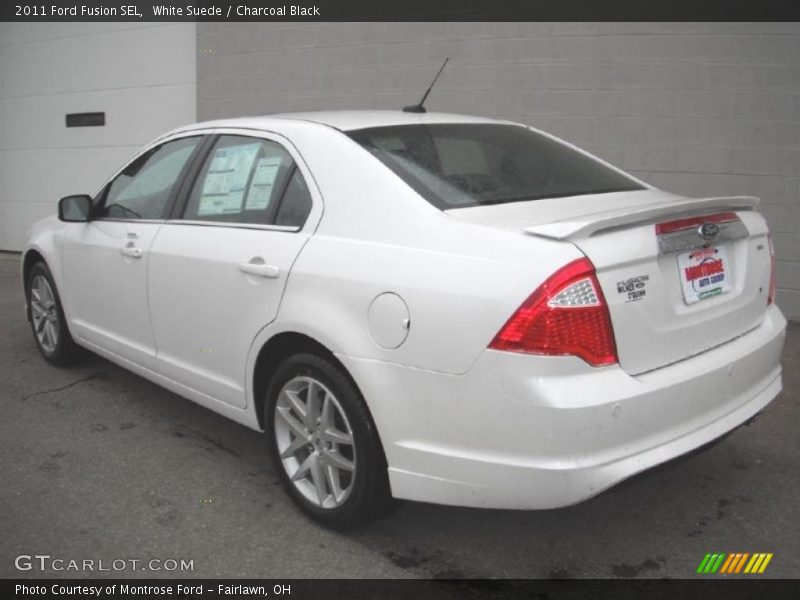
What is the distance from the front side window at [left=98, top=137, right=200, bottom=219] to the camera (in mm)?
3861

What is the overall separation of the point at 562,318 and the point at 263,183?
156 centimetres

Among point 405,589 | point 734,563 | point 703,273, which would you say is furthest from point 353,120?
point 734,563

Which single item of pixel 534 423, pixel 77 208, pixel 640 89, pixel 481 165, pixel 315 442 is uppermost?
pixel 640 89

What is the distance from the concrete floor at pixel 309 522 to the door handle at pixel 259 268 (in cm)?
93

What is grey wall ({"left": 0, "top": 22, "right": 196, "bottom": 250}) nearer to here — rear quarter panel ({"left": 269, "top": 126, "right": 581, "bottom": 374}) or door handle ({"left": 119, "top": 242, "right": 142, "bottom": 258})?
door handle ({"left": 119, "top": 242, "right": 142, "bottom": 258})

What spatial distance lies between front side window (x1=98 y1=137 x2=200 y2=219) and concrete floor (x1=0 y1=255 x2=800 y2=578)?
112 centimetres

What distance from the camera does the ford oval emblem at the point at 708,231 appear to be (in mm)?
2641

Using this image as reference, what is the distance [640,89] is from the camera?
6.38 m

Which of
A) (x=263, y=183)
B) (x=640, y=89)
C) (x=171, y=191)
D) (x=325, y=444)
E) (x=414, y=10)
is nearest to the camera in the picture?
(x=325, y=444)

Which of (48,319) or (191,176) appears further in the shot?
(48,319)

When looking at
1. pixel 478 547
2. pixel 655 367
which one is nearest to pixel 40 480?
pixel 478 547

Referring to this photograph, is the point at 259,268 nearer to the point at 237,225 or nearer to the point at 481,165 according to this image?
the point at 237,225

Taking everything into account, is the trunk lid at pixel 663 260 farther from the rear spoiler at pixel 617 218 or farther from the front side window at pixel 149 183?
the front side window at pixel 149 183

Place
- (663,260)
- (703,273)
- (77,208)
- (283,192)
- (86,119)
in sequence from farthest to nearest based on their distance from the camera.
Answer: (86,119) → (77,208) → (283,192) → (703,273) → (663,260)
